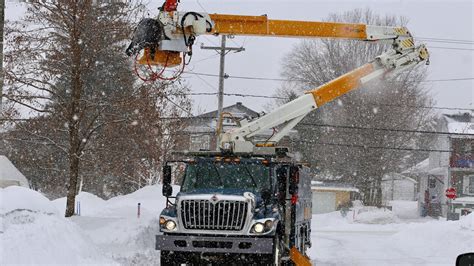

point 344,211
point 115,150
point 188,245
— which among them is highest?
point 115,150

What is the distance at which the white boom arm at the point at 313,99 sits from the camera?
1546 cm

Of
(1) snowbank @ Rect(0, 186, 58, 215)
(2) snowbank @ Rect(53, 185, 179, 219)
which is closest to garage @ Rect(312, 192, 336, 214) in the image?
(2) snowbank @ Rect(53, 185, 179, 219)

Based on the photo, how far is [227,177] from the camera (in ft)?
44.0

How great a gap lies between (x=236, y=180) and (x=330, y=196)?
167ft

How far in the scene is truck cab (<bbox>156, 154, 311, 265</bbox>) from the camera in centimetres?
1208

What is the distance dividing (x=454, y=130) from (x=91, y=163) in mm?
46250

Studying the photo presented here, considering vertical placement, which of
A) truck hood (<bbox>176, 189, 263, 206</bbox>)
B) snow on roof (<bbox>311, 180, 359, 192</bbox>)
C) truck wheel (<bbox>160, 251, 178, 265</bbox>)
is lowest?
snow on roof (<bbox>311, 180, 359, 192</bbox>)

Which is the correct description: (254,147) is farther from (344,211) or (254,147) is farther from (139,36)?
(344,211)

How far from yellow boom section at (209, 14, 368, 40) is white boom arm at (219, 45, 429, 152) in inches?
67.9

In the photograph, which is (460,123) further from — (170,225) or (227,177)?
(170,225)

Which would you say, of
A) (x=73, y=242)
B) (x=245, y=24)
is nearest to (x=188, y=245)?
(x=73, y=242)

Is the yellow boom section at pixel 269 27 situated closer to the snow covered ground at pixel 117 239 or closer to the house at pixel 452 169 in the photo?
the snow covered ground at pixel 117 239

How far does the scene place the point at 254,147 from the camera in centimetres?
1498

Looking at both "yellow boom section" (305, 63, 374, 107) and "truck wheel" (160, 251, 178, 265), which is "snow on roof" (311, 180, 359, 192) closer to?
"yellow boom section" (305, 63, 374, 107)
